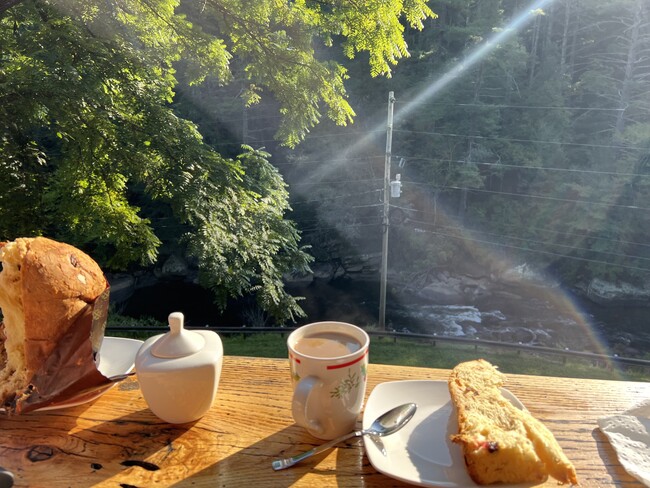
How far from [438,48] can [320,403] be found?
59.4 ft

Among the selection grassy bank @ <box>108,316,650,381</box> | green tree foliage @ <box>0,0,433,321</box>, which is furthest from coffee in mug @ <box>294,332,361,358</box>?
grassy bank @ <box>108,316,650,381</box>

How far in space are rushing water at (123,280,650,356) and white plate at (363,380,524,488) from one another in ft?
36.2

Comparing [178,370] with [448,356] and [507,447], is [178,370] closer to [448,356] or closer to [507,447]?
[507,447]

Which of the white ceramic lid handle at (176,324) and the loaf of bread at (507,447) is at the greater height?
the white ceramic lid handle at (176,324)

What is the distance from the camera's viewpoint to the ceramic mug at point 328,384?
747 millimetres

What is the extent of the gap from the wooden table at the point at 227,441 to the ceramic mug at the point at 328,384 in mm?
50

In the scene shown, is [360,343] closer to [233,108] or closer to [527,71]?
[233,108]

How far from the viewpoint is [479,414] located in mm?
771

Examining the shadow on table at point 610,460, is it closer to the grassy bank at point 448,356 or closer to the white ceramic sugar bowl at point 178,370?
the white ceramic sugar bowl at point 178,370

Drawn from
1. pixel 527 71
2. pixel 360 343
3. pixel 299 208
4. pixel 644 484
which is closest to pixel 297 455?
pixel 360 343

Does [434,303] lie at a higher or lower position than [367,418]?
lower

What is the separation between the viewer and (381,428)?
791mm

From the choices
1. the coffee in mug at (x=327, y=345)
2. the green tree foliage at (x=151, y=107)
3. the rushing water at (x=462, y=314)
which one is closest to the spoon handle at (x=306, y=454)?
the coffee in mug at (x=327, y=345)

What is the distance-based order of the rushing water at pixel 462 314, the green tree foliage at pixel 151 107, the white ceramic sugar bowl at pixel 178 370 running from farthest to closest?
the rushing water at pixel 462 314 < the green tree foliage at pixel 151 107 < the white ceramic sugar bowl at pixel 178 370
